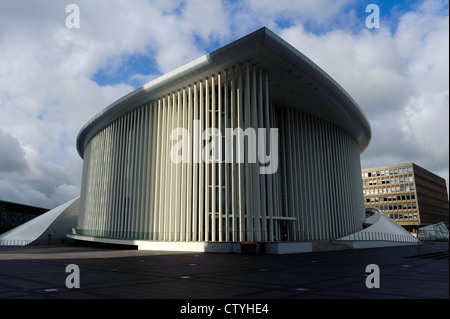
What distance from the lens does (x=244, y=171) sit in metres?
25.2

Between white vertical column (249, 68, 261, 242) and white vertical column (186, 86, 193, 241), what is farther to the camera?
white vertical column (186, 86, 193, 241)

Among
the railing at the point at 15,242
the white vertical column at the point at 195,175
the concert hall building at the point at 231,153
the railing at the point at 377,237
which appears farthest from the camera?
the railing at the point at 15,242

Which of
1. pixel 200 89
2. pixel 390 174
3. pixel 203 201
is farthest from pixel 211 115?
pixel 390 174

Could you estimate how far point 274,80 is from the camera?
92.3 ft

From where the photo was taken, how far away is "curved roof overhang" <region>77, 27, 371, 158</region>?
2389cm

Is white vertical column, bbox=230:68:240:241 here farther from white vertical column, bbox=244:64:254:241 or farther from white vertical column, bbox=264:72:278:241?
white vertical column, bbox=264:72:278:241

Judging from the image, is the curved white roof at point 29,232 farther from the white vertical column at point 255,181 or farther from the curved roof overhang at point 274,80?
the white vertical column at point 255,181

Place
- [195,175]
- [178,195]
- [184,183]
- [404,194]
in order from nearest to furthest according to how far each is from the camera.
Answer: [195,175] < [184,183] < [178,195] < [404,194]

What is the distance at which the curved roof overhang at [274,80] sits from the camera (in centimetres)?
2389

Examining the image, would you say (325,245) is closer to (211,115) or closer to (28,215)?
(211,115)

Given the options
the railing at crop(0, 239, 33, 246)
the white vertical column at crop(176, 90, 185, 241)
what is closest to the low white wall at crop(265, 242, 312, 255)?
the white vertical column at crop(176, 90, 185, 241)

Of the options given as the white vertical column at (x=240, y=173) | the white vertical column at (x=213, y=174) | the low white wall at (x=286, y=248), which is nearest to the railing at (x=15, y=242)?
the white vertical column at (x=213, y=174)

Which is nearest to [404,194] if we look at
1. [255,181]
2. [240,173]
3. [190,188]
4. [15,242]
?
[255,181]

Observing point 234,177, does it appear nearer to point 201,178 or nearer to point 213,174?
point 213,174
